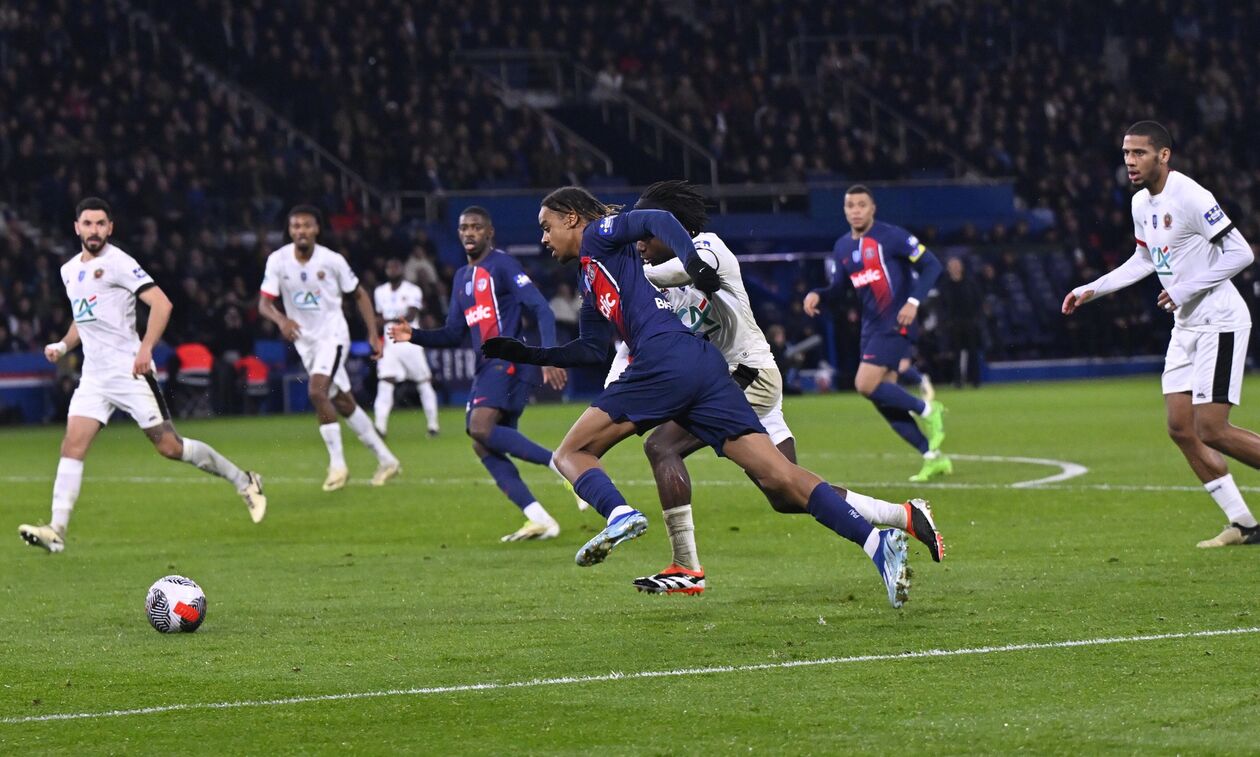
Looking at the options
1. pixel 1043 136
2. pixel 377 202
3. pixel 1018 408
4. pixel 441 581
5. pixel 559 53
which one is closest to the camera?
pixel 441 581

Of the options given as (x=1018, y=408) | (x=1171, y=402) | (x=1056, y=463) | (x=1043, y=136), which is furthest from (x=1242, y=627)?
(x=1043, y=136)

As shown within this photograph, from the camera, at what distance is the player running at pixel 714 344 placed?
29.5 feet

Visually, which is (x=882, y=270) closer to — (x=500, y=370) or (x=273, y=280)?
(x=500, y=370)

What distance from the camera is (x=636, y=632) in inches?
327

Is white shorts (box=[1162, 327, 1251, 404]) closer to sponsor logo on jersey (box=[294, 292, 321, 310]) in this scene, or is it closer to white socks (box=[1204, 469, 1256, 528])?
white socks (box=[1204, 469, 1256, 528])

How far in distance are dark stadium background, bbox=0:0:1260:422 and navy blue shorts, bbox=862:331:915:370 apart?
1647 centimetres

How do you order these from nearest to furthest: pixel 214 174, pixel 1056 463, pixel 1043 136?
→ pixel 1056 463, pixel 214 174, pixel 1043 136

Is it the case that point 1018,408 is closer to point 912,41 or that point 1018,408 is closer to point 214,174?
point 214,174

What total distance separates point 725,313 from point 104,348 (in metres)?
5.34

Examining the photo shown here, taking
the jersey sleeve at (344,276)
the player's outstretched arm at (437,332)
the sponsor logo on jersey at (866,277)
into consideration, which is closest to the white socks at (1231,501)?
the player's outstretched arm at (437,332)

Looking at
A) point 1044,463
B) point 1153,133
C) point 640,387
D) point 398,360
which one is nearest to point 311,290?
point 1044,463

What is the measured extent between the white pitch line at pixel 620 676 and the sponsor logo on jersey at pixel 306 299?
36.2 feet

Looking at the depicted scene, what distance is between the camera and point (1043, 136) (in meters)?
45.4

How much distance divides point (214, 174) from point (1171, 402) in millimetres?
25724
